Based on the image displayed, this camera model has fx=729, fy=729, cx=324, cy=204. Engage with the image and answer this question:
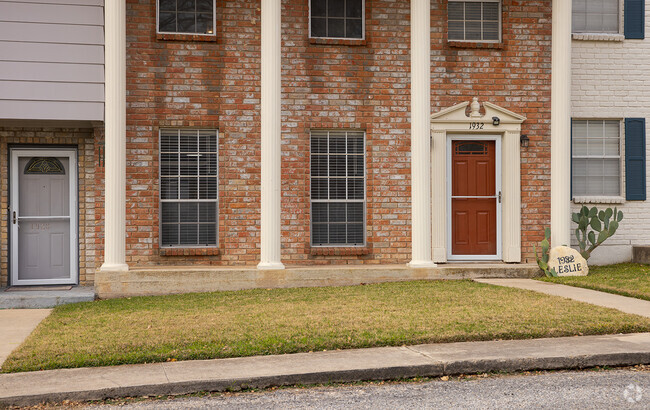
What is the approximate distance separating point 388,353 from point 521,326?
178 cm

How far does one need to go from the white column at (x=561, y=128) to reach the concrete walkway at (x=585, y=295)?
4.17 feet

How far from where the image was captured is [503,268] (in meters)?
12.1

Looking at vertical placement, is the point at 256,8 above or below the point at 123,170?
above

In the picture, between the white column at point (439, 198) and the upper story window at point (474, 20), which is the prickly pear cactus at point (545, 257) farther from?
the upper story window at point (474, 20)

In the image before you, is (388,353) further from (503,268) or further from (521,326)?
(503,268)

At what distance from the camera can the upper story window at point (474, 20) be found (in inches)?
500

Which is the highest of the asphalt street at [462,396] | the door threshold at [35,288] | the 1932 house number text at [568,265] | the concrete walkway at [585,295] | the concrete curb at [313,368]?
the 1932 house number text at [568,265]

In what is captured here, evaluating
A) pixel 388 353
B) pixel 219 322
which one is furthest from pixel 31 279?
pixel 388 353

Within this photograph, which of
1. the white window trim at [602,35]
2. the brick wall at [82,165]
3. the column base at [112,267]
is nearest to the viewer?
the column base at [112,267]

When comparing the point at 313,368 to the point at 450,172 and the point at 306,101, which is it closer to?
the point at 306,101

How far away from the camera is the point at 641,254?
44.2ft

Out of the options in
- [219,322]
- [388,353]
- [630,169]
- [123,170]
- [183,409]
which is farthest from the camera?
[630,169]

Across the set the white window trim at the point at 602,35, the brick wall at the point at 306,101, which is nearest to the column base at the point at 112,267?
the brick wall at the point at 306,101

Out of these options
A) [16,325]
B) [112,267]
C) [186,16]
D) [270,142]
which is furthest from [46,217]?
[186,16]
